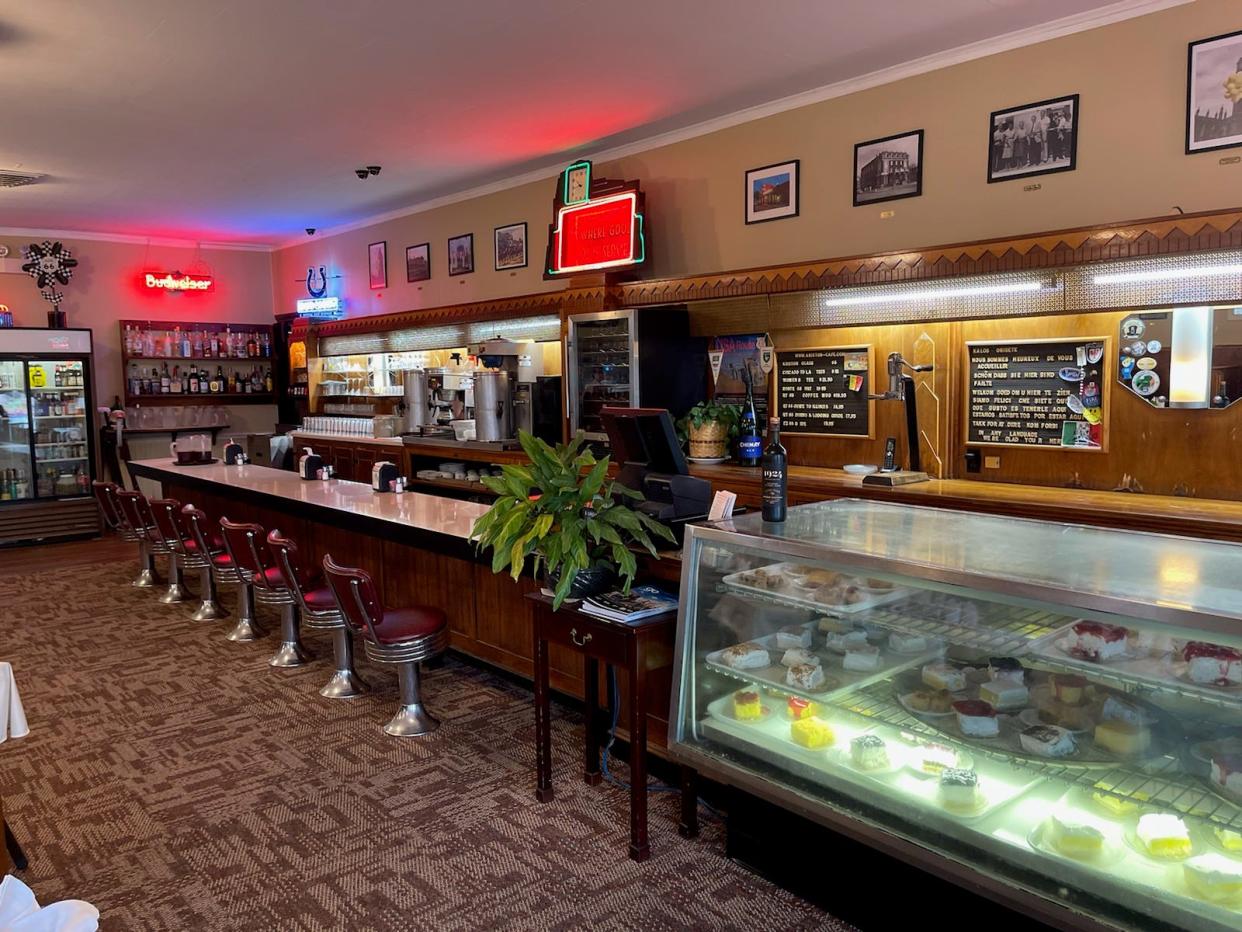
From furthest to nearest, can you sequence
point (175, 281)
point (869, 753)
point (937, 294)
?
point (175, 281), point (937, 294), point (869, 753)

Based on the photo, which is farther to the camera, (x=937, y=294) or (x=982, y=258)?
(x=937, y=294)

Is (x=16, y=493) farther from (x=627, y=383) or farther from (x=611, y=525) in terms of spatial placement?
(x=611, y=525)

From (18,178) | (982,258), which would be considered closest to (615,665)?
(982,258)

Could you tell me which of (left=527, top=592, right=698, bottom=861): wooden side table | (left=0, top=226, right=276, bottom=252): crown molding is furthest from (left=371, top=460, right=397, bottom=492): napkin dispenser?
(left=0, top=226, right=276, bottom=252): crown molding

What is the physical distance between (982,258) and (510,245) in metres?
4.79

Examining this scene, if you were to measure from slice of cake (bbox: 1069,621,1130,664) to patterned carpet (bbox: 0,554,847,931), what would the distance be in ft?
4.17

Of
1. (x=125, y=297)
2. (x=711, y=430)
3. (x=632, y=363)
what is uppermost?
(x=125, y=297)

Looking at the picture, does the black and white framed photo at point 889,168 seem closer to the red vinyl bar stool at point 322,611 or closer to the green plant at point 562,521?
the green plant at point 562,521

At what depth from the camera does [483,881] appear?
2955mm

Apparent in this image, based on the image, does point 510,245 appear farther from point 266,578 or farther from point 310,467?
point 266,578

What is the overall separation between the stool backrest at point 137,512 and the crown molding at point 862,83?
4141 millimetres

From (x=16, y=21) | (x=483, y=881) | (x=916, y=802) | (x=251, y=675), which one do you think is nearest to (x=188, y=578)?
(x=251, y=675)

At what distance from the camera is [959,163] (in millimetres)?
5148

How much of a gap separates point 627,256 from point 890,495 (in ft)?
9.33
